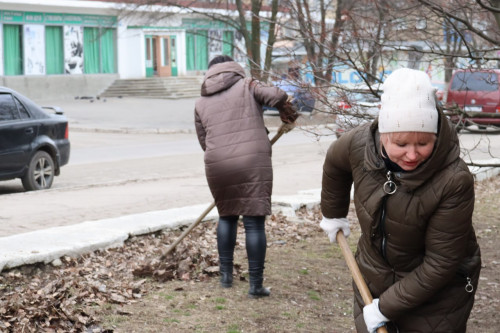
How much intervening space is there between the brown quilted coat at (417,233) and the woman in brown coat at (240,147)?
82.7 inches

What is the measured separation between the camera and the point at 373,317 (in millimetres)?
3402

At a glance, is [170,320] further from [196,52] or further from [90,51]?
[196,52]

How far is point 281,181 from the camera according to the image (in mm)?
13430

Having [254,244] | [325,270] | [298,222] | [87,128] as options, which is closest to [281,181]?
[298,222]

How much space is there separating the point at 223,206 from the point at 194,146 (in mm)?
15681

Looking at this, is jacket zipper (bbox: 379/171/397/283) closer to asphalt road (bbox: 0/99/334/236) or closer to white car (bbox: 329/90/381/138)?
white car (bbox: 329/90/381/138)

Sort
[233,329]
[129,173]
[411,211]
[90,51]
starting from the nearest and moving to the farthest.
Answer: [411,211], [233,329], [129,173], [90,51]

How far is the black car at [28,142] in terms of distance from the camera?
1196 cm

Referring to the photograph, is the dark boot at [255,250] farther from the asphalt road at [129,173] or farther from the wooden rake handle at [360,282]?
the wooden rake handle at [360,282]

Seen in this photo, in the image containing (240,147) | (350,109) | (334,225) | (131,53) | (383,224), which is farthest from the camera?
(131,53)

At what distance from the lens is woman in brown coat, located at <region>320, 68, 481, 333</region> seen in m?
3.09

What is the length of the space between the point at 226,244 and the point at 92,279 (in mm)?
979

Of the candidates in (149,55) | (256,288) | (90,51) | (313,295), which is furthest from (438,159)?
(149,55)

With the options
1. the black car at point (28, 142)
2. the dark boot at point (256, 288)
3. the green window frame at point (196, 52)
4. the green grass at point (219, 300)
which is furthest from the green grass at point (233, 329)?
the green window frame at point (196, 52)
